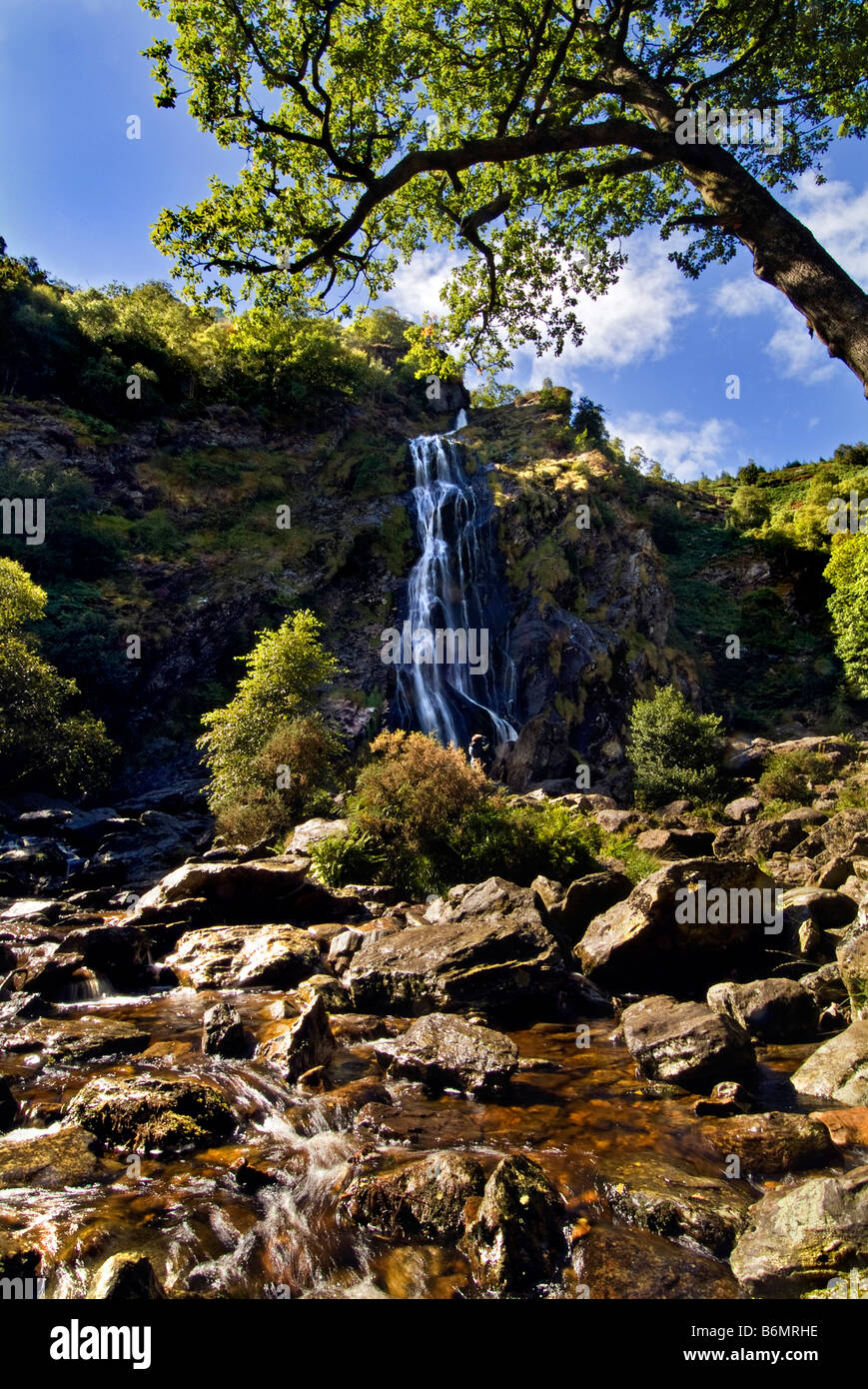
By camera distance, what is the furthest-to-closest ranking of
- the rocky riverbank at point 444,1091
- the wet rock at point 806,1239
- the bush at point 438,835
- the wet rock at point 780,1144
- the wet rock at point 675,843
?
the wet rock at point 675,843, the bush at point 438,835, the wet rock at point 780,1144, the rocky riverbank at point 444,1091, the wet rock at point 806,1239

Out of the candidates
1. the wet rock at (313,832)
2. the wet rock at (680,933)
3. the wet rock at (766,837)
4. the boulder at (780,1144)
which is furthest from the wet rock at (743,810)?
the boulder at (780,1144)

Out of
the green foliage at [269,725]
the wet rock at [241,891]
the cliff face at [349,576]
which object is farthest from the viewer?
the cliff face at [349,576]

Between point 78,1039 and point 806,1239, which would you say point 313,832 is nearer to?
point 78,1039

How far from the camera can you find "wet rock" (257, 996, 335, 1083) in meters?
6.40

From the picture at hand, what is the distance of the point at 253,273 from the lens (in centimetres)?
846

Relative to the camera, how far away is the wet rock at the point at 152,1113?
5.13 meters

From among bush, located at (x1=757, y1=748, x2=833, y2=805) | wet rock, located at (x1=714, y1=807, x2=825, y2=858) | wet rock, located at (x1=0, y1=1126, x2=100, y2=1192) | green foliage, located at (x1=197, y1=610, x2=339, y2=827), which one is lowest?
wet rock, located at (x1=0, y1=1126, x2=100, y2=1192)

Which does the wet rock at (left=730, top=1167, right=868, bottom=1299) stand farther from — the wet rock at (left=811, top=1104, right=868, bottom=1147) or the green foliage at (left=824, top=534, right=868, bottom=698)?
the green foliage at (left=824, top=534, right=868, bottom=698)

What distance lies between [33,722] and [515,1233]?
72.6 ft

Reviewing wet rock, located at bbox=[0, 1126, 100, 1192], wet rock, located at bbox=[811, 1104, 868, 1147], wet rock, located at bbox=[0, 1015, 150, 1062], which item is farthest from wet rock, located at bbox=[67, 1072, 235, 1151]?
wet rock, located at bbox=[811, 1104, 868, 1147]

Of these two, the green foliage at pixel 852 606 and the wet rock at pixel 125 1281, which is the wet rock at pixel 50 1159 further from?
the green foliage at pixel 852 606

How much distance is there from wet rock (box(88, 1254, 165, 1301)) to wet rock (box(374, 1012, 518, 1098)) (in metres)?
3.28

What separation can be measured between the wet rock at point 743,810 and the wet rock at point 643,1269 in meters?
16.0
